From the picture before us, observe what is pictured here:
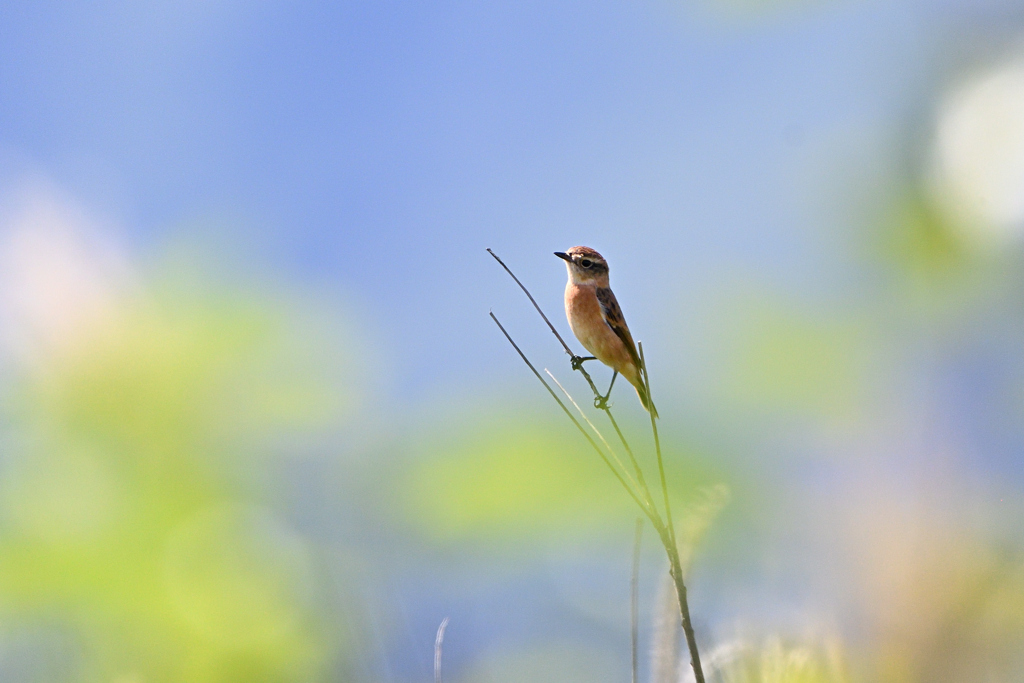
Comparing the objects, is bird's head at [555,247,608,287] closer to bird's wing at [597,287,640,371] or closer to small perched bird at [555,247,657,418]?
small perched bird at [555,247,657,418]

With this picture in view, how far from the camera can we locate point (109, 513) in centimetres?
265

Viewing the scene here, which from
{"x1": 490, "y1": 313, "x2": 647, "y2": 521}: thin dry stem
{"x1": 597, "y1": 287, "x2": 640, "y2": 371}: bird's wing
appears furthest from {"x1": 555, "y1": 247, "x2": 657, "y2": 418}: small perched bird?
{"x1": 490, "y1": 313, "x2": 647, "y2": 521}: thin dry stem

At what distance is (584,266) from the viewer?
392 centimetres

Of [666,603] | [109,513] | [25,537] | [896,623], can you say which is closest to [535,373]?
[666,603]

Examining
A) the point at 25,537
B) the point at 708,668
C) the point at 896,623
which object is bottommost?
the point at 896,623

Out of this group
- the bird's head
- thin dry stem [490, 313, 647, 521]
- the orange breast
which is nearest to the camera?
thin dry stem [490, 313, 647, 521]

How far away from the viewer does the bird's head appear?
3.90 meters

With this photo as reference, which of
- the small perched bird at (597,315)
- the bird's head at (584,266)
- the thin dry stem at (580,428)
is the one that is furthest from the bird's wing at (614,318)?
the thin dry stem at (580,428)

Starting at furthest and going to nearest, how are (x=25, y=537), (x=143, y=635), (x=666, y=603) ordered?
1. (x=25, y=537)
2. (x=143, y=635)
3. (x=666, y=603)

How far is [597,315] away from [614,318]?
0.08 metres

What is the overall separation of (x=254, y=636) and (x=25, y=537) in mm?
1022

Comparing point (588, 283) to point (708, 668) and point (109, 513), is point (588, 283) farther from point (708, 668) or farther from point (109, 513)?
point (708, 668)

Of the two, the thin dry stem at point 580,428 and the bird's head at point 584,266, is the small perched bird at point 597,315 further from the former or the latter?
the thin dry stem at point 580,428

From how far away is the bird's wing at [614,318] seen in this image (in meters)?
3.63
